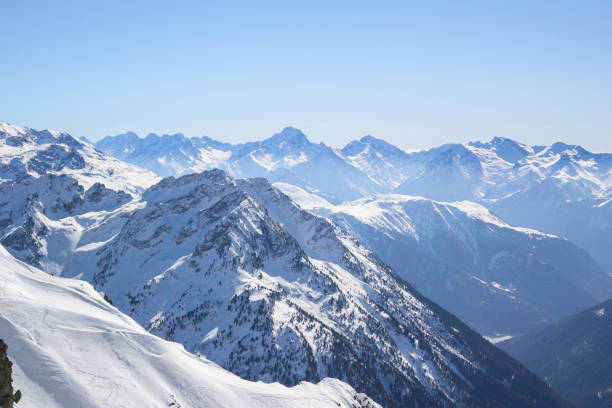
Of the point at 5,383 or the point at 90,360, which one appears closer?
the point at 5,383

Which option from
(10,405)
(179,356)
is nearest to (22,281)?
(179,356)

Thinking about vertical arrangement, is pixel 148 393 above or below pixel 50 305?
below

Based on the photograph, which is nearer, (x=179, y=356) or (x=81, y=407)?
(x=81, y=407)

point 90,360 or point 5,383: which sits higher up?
point 5,383

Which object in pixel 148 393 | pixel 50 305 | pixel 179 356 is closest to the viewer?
pixel 148 393

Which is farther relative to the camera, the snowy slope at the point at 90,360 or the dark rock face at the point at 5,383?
the snowy slope at the point at 90,360

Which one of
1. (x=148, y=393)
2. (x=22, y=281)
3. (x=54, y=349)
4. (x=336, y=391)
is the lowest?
(x=336, y=391)

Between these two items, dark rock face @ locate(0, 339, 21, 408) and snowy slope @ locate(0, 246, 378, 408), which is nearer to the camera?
dark rock face @ locate(0, 339, 21, 408)

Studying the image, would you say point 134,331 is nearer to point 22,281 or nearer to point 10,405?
point 22,281
